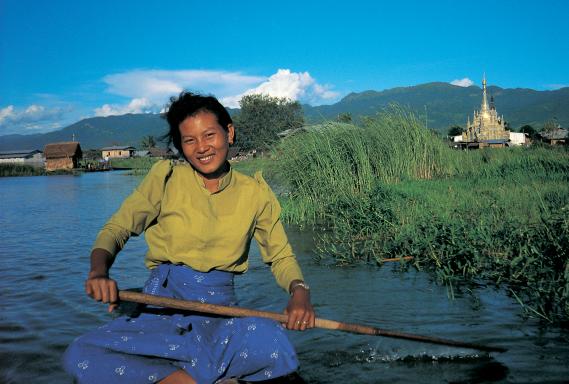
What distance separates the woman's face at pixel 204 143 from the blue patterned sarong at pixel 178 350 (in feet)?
2.16

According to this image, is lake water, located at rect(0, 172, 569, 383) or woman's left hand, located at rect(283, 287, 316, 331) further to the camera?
lake water, located at rect(0, 172, 569, 383)

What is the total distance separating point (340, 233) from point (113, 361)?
496cm

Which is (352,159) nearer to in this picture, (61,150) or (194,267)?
(194,267)

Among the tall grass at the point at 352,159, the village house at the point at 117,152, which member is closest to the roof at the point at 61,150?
the village house at the point at 117,152

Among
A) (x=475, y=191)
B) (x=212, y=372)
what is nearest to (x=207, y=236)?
(x=212, y=372)

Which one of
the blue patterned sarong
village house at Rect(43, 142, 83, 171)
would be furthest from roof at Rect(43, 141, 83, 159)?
the blue patterned sarong

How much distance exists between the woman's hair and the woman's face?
0.07ft

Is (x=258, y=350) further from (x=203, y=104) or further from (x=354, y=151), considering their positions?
(x=354, y=151)

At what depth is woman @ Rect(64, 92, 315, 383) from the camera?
2021 millimetres

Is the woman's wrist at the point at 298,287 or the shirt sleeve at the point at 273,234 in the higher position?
the shirt sleeve at the point at 273,234

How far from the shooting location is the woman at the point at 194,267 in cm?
202

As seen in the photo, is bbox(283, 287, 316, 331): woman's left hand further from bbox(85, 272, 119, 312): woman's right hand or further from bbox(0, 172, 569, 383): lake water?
bbox(0, 172, 569, 383): lake water

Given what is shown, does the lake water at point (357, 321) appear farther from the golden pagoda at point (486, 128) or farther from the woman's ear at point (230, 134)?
the golden pagoda at point (486, 128)

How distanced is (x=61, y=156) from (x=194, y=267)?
61.6m
